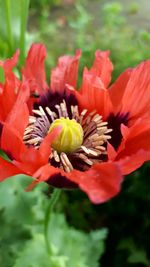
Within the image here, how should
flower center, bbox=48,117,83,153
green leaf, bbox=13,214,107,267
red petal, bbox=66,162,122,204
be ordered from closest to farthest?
red petal, bbox=66,162,122,204 → flower center, bbox=48,117,83,153 → green leaf, bbox=13,214,107,267

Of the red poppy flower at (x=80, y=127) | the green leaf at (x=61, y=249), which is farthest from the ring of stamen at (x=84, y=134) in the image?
the green leaf at (x=61, y=249)

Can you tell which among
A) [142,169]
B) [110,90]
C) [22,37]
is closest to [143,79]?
[110,90]

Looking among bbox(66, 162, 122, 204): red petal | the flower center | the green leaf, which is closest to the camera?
bbox(66, 162, 122, 204): red petal

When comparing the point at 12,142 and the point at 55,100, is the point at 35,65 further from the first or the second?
the point at 12,142

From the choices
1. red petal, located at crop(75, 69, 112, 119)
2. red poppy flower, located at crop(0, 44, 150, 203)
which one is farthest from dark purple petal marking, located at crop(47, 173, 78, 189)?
red petal, located at crop(75, 69, 112, 119)

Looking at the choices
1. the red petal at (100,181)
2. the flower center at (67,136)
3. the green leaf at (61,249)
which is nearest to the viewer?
the red petal at (100,181)

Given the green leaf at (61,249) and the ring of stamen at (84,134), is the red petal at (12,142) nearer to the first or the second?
the ring of stamen at (84,134)

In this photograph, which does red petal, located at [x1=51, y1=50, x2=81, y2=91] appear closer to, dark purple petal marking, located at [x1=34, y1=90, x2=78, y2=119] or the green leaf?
dark purple petal marking, located at [x1=34, y1=90, x2=78, y2=119]

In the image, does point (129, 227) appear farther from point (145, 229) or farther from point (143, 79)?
point (143, 79)

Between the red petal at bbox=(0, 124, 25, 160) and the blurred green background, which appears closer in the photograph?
the red petal at bbox=(0, 124, 25, 160)
